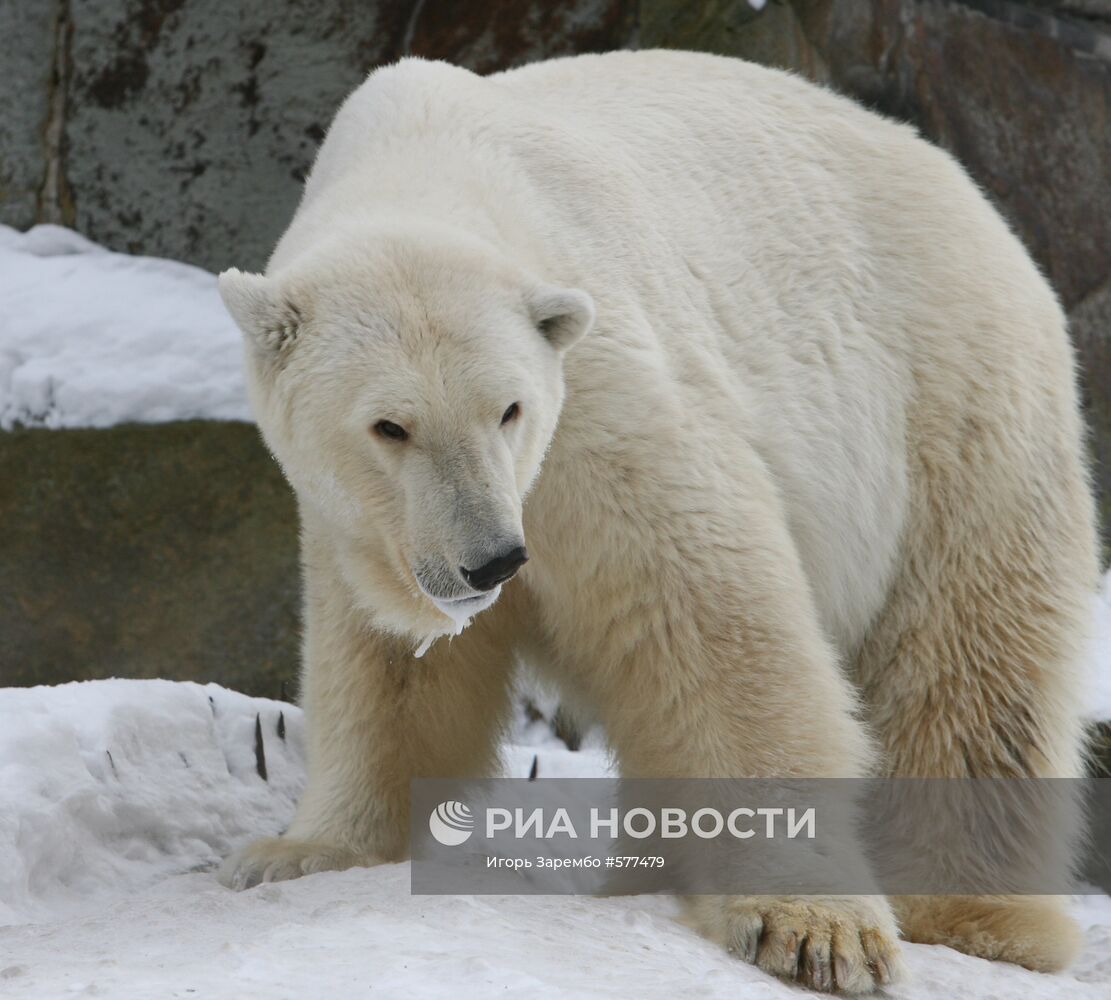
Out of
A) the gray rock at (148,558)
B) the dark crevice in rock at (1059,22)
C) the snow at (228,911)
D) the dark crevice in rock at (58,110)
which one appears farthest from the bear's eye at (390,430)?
the dark crevice in rock at (1059,22)

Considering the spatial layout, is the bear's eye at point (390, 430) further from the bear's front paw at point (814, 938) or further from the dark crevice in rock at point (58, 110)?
the dark crevice in rock at point (58, 110)

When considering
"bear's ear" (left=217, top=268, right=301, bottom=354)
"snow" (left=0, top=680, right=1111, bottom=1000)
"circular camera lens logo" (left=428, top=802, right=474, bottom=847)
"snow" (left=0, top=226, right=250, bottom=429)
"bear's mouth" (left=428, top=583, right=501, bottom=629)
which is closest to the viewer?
"snow" (left=0, top=680, right=1111, bottom=1000)

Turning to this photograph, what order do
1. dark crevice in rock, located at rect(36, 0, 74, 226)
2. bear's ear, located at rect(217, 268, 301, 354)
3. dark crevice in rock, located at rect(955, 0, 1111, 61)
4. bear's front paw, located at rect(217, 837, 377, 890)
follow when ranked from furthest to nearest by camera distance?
dark crevice in rock, located at rect(36, 0, 74, 226), dark crevice in rock, located at rect(955, 0, 1111, 61), bear's front paw, located at rect(217, 837, 377, 890), bear's ear, located at rect(217, 268, 301, 354)

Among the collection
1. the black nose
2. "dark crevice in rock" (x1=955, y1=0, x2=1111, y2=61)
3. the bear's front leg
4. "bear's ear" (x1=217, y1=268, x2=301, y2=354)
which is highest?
"dark crevice in rock" (x1=955, y1=0, x2=1111, y2=61)

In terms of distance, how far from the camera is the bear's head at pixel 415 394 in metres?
3.15

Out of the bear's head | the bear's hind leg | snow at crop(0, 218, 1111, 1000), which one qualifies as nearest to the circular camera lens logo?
snow at crop(0, 218, 1111, 1000)

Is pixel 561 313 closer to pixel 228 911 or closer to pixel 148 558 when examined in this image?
pixel 228 911

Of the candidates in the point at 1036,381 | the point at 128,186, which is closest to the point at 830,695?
the point at 1036,381

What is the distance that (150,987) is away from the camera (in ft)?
8.56

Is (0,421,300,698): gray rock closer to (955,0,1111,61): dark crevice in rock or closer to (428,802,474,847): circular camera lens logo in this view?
(428,802,474,847): circular camera lens logo

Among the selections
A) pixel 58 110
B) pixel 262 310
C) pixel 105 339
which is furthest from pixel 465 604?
pixel 58 110

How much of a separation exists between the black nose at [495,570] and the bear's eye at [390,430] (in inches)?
12.7

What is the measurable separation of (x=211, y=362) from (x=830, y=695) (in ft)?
14.1

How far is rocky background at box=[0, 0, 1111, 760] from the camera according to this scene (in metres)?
6.97
